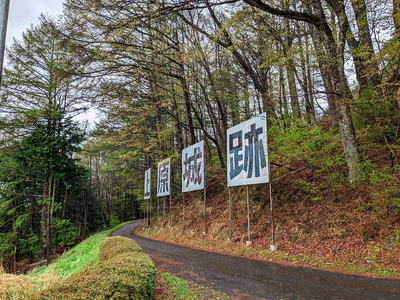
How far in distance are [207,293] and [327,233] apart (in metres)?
4.35

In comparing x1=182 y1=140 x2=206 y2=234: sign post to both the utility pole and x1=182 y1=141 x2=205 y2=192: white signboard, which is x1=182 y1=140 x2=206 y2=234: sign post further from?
the utility pole

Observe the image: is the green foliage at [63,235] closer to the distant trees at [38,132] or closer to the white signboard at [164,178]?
the distant trees at [38,132]

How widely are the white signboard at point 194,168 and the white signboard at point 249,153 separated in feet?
7.46

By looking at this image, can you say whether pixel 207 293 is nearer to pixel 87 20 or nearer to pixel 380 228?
pixel 380 228

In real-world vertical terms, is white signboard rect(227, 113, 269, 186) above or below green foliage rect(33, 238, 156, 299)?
above

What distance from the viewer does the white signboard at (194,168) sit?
11844 mm

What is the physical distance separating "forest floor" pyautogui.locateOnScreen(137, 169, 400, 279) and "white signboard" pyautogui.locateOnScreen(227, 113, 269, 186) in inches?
63.3

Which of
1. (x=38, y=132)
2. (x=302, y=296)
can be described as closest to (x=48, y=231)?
(x=38, y=132)

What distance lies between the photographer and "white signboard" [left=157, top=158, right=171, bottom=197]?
15.4 meters

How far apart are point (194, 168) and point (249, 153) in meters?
4.30

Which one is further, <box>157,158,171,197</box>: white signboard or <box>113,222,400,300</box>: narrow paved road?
<box>157,158,171,197</box>: white signboard

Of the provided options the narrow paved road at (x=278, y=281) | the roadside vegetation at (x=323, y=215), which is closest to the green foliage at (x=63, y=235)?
the roadside vegetation at (x=323, y=215)

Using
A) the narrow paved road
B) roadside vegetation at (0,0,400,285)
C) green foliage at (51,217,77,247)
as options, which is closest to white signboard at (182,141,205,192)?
roadside vegetation at (0,0,400,285)

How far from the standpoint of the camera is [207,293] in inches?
164
